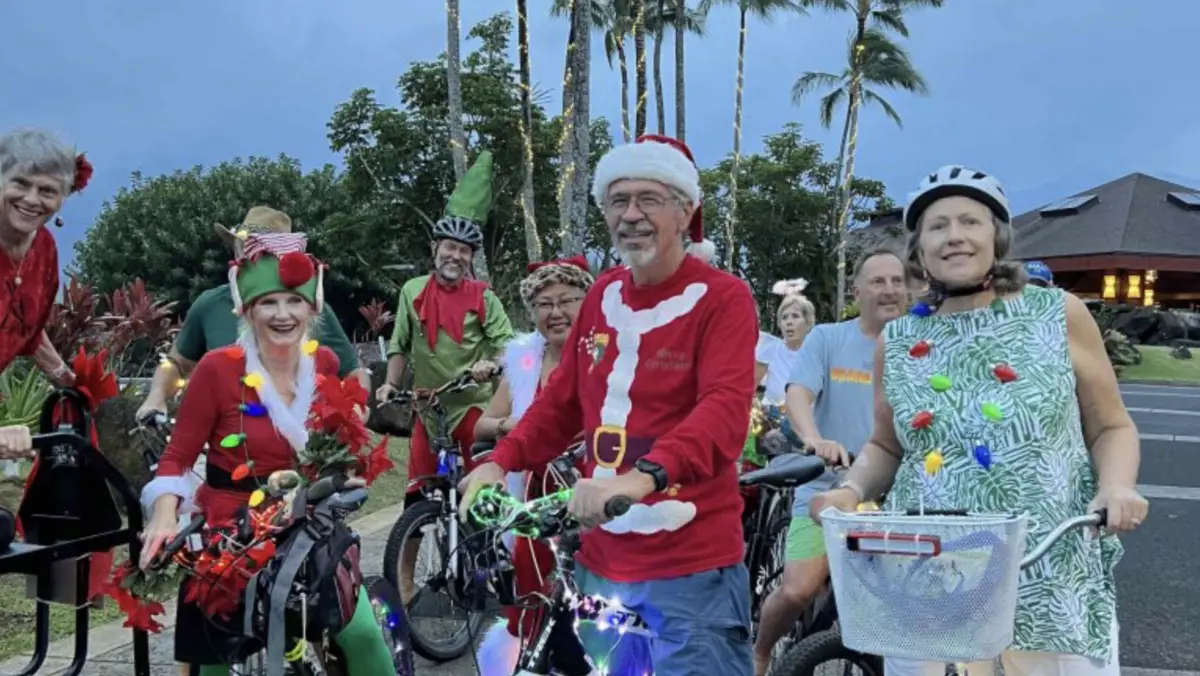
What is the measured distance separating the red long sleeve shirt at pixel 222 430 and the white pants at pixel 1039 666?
1963 mm

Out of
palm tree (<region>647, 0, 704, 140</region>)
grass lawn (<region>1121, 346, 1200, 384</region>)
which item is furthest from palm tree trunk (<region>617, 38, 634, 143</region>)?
grass lawn (<region>1121, 346, 1200, 384</region>)

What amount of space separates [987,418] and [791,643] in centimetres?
221

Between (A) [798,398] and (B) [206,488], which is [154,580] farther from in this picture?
(A) [798,398]

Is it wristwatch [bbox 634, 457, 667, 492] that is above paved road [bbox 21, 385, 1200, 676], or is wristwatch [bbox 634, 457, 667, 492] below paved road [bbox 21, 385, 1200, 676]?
above

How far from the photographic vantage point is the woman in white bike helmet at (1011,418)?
237 centimetres

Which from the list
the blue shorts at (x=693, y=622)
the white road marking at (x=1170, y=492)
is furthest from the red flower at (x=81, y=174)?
the white road marking at (x=1170, y=492)

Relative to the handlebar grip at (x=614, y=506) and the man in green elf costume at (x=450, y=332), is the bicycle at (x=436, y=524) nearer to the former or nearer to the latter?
the man in green elf costume at (x=450, y=332)

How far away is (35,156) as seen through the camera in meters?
3.55

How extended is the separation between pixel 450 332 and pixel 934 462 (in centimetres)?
380

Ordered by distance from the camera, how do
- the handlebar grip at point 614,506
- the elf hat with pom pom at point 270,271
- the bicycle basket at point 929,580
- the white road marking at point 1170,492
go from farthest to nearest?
1. the white road marking at point 1170,492
2. the elf hat with pom pom at point 270,271
3. the handlebar grip at point 614,506
4. the bicycle basket at point 929,580

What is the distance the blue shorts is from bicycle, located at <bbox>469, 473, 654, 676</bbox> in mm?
64

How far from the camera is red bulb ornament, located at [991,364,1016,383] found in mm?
2395

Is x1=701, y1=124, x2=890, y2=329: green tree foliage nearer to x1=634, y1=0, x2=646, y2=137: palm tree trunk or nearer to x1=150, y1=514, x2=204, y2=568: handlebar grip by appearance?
x1=634, y1=0, x2=646, y2=137: palm tree trunk

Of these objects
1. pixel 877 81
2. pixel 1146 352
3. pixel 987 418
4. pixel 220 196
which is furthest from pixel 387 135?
pixel 987 418
